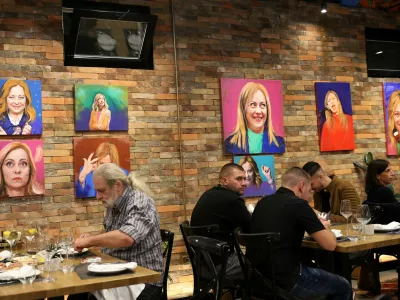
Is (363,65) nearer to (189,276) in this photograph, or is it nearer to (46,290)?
(189,276)

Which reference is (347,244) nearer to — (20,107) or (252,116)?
(252,116)

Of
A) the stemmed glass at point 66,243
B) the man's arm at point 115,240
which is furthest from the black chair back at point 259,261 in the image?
the stemmed glass at point 66,243

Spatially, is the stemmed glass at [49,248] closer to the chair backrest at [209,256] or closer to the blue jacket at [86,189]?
the chair backrest at [209,256]

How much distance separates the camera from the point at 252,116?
22.2ft

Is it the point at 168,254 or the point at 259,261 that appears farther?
the point at 168,254

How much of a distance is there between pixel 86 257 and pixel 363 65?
551 cm

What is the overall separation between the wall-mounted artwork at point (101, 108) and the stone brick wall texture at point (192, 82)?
3.7 inches

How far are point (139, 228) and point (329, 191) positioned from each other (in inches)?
115

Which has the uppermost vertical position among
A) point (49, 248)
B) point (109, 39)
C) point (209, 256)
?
point (109, 39)

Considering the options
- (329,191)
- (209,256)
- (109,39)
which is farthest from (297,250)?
(109,39)

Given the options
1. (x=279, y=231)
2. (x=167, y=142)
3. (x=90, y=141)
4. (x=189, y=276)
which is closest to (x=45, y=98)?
(x=90, y=141)

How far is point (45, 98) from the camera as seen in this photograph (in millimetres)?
5750

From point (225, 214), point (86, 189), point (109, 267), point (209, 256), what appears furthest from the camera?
point (86, 189)

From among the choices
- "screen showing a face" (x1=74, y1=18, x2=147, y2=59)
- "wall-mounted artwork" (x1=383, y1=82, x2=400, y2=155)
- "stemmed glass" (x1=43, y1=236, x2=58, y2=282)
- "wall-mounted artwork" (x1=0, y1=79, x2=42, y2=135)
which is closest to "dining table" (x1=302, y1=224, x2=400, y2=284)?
"stemmed glass" (x1=43, y1=236, x2=58, y2=282)
